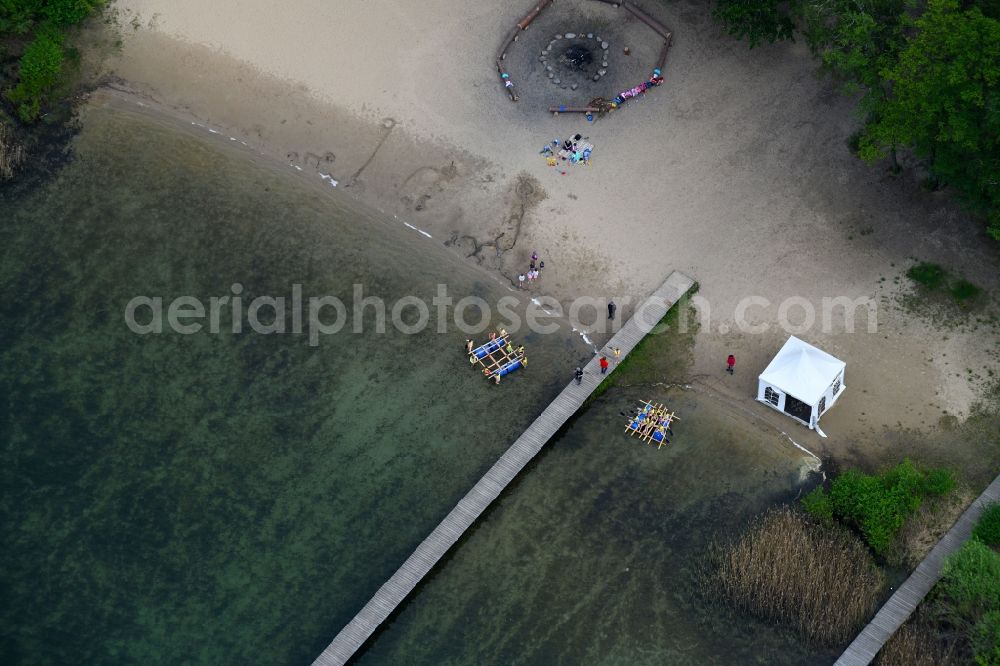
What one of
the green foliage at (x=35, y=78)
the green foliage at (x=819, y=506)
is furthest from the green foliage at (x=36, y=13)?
the green foliage at (x=819, y=506)

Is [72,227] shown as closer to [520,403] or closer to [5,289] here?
[5,289]

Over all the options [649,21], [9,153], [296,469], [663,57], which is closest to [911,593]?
[296,469]

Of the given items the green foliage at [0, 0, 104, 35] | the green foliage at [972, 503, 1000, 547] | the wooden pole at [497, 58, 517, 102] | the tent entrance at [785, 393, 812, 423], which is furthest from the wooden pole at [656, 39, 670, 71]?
the green foliage at [0, 0, 104, 35]

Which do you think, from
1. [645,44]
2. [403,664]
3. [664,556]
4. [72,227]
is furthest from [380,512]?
[645,44]

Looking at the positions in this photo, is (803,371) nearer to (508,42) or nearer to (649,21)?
(649,21)

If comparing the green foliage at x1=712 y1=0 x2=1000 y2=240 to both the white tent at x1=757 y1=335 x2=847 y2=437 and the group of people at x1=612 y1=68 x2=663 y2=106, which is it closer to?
the group of people at x1=612 y1=68 x2=663 y2=106

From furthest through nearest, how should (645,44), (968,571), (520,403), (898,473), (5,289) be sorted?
(645,44)
(5,289)
(520,403)
(898,473)
(968,571)
